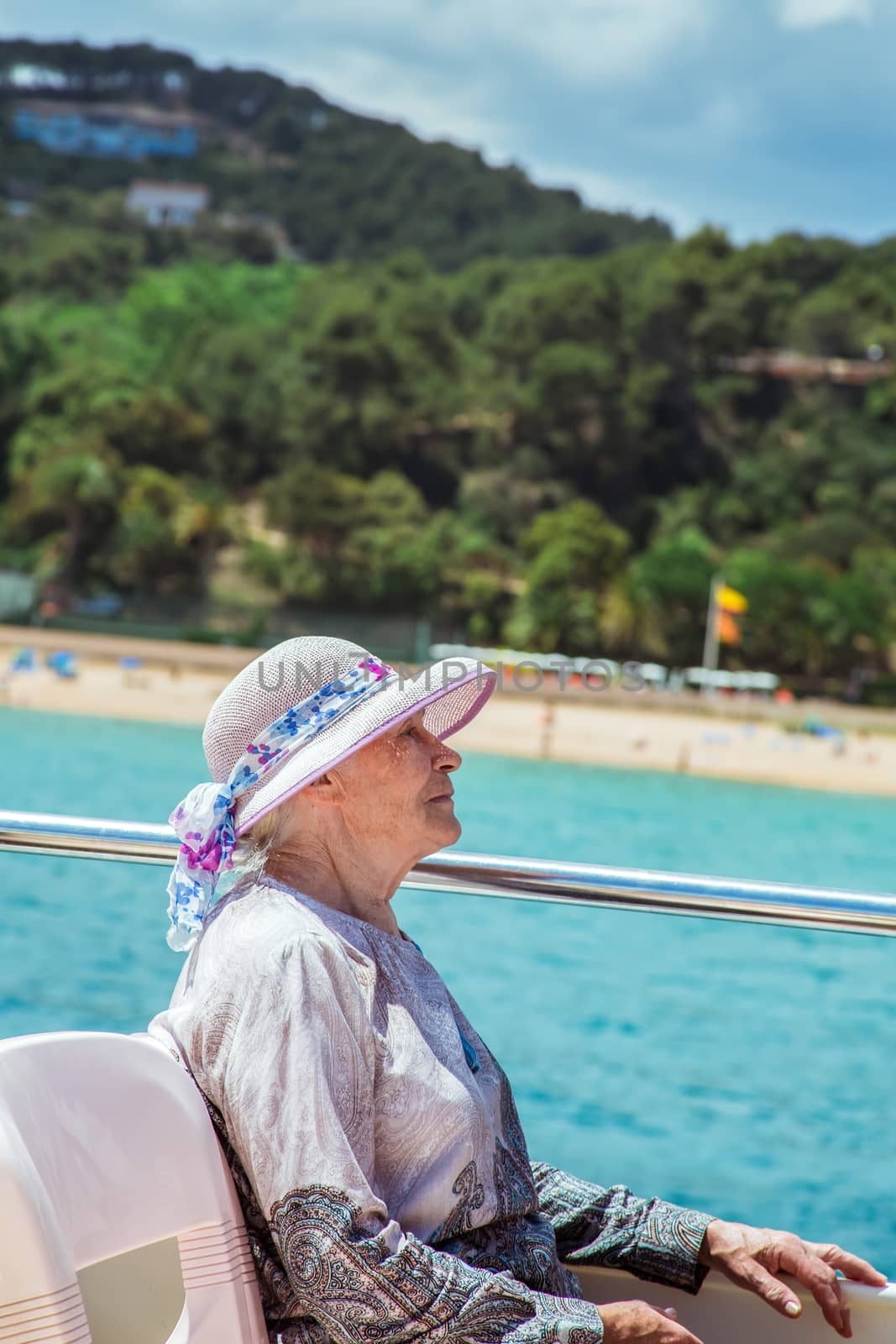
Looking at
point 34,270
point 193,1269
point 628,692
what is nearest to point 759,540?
point 628,692

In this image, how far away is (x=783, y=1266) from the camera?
130 cm

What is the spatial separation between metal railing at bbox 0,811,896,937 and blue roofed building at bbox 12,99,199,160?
82569mm

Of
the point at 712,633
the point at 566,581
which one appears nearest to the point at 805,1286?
the point at 712,633

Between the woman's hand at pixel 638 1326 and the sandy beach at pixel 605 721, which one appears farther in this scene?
the sandy beach at pixel 605 721

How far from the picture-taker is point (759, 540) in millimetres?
39125

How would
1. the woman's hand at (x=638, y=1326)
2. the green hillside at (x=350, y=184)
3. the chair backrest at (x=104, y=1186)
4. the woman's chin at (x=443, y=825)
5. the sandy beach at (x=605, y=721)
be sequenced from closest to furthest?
1. the chair backrest at (x=104, y=1186)
2. the woman's hand at (x=638, y=1326)
3. the woman's chin at (x=443, y=825)
4. the sandy beach at (x=605, y=721)
5. the green hillside at (x=350, y=184)

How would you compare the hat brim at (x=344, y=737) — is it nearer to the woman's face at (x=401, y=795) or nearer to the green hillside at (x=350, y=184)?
the woman's face at (x=401, y=795)

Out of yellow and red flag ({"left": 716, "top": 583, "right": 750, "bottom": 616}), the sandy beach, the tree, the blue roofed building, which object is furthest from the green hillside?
the sandy beach

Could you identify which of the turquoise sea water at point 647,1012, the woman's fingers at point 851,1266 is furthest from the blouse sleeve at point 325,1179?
the turquoise sea water at point 647,1012

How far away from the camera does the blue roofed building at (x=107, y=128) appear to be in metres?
79.9

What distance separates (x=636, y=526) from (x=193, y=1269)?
132 feet

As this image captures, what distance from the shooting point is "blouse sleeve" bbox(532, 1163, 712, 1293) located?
1.31 metres

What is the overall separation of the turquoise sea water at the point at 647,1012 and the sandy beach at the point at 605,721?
25.0ft

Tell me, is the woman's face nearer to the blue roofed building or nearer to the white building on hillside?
the white building on hillside
